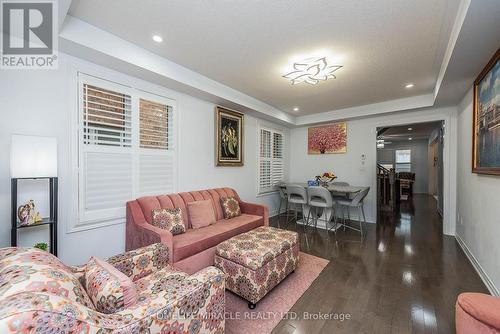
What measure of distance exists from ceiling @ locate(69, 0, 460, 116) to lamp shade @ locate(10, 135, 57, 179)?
46.4 inches

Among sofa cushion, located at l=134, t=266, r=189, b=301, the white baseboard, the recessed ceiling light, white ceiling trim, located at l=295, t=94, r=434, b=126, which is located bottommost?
the white baseboard

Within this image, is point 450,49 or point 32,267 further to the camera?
point 450,49

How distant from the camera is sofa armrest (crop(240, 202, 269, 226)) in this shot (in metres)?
3.37

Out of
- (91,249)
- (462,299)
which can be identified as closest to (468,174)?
(462,299)

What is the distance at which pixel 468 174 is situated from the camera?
9.65 ft

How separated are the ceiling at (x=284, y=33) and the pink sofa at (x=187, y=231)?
1846 millimetres

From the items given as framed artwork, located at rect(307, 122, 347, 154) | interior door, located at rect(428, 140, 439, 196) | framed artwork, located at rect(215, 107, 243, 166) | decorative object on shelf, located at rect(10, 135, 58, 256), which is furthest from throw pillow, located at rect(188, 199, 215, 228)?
interior door, located at rect(428, 140, 439, 196)

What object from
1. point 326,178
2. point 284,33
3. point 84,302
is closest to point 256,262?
point 84,302

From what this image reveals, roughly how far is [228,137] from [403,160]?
9536 mm

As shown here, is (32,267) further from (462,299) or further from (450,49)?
(450,49)

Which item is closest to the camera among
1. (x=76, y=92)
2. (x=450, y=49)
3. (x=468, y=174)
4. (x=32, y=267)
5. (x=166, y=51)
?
(x=32, y=267)

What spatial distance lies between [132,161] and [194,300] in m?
2.10

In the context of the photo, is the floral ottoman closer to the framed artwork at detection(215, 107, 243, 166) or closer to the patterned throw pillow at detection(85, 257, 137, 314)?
the patterned throw pillow at detection(85, 257, 137, 314)

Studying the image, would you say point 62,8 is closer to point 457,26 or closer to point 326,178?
point 457,26
